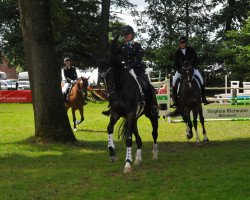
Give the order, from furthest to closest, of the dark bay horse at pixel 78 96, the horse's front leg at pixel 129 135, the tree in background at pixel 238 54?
the tree in background at pixel 238 54 < the dark bay horse at pixel 78 96 < the horse's front leg at pixel 129 135

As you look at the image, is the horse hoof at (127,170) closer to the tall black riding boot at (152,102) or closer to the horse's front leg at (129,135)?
the horse's front leg at (129,135)

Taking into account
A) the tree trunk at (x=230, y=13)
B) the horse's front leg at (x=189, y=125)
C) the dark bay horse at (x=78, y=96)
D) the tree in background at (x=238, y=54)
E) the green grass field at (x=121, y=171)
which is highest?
Result: the tree trunk at (x=230, y=13)

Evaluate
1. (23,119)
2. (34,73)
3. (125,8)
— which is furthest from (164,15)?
(34,73)

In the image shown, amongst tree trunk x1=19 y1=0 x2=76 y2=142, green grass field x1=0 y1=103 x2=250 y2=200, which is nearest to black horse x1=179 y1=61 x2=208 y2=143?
green grass field x1=0 y1=103 x2=250 y2=200

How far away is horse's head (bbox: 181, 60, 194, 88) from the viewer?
Result: 1371 centimetres

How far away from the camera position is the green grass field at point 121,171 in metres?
7.43

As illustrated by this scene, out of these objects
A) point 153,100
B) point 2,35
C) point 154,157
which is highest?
point 2,35

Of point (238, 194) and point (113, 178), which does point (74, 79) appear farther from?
point (238, 194)

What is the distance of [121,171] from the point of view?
30.9 ft

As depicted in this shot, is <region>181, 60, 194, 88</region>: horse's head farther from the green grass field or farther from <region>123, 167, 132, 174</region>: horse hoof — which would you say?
<region>123, 167, 132, 174</region>: horse hoof

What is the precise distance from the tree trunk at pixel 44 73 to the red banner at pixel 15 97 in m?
26.4

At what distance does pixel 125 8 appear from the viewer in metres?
52.3

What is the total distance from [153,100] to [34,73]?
388 centimetres

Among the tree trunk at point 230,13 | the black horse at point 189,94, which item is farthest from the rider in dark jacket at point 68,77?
the tree trunk at point 230,13
